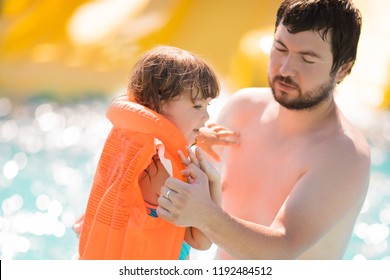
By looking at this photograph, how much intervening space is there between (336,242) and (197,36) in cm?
542

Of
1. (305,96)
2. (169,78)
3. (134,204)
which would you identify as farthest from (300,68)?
(134,204)

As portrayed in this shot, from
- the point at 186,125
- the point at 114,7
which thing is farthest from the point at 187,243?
the point at 114,7

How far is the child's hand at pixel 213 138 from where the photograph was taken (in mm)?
3268

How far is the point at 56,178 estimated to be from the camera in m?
6.76

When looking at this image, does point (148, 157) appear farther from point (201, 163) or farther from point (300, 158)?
point (300, 158)

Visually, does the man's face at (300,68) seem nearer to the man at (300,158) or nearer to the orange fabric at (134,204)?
the man at (300,158)

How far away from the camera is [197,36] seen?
27.5 ft

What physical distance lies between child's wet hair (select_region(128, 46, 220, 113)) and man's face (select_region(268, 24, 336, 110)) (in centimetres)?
41

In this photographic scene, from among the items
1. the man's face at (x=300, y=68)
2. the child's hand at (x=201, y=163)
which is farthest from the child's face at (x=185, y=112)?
the man's face at (x=300, y=68)

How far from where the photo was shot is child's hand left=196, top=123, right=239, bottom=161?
327 cm

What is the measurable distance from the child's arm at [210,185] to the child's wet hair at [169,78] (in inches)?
8.1

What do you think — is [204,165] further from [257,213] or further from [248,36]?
[248,36]

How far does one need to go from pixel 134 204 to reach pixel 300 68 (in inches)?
35.5

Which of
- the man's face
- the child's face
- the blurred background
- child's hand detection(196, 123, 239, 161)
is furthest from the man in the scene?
the blurred background
